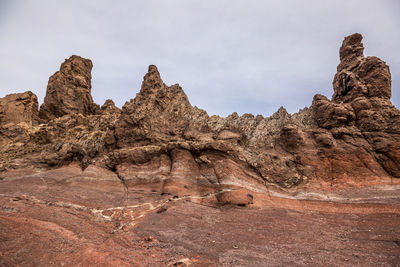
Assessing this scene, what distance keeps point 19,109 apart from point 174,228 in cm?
3481

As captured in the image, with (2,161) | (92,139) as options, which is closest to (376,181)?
(92,139)

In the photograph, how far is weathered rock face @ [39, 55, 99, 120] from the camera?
32562 millimetres

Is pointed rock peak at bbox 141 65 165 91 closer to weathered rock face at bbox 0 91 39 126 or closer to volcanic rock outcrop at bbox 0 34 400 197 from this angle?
volcanic rock outcrop at bbox 0 34 400 197

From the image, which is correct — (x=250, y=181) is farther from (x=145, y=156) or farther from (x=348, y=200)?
(x=145, y=156)

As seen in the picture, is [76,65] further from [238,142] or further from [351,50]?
[351,50]

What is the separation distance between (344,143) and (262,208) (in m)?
10.4

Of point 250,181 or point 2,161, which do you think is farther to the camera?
point 2,161

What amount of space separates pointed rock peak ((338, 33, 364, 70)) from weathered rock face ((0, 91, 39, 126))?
4407 centimetres

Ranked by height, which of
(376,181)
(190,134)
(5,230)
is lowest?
(5,230)

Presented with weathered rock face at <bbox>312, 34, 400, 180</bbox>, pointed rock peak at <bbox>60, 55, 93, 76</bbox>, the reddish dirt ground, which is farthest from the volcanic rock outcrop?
pointed rock peak at <bbox>60, 55, 93, 76</bbox>

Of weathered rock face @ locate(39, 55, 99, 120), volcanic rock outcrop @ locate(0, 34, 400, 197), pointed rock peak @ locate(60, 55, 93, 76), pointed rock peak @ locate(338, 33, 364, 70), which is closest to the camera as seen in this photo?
volcanic rock outcrop @ locate(0, 34, 400, 197)

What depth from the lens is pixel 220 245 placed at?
1088 cm

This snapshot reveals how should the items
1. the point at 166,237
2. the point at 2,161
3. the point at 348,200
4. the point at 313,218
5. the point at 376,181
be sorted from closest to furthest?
1. the point at 166,237
2. the point at 313,218
3. the point at 348,200
4. the point at 376,181
5. the point at 2,161

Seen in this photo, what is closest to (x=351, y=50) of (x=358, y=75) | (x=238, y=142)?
(x=358, y=75)
